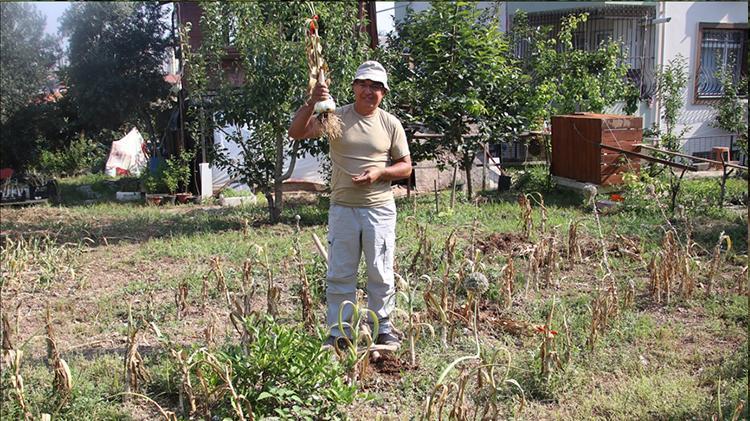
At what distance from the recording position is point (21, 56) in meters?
15.3

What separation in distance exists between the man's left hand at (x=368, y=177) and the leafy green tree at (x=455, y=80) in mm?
5402

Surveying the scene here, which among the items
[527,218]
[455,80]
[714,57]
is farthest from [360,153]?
[714,57]

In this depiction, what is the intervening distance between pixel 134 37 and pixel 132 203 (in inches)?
167

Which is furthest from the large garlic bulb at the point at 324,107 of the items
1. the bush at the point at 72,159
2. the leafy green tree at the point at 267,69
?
the bush at the point at 72,159

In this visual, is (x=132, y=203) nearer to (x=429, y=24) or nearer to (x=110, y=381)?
(x=429, y=24)

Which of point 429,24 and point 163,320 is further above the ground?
point 429,24

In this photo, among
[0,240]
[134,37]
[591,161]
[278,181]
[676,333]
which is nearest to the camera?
[676,333]

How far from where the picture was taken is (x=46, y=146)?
16.4 m

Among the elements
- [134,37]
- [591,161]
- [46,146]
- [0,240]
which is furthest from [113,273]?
[46,146]

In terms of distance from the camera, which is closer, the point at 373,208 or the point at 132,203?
the point at 373,208

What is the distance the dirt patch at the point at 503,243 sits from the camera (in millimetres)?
6867

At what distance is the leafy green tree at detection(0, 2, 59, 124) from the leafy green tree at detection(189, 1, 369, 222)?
7.70 metres

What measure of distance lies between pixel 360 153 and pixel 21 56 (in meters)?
13.9

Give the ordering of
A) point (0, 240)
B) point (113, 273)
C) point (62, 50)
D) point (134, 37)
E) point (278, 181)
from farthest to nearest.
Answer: point (62, 50) → point (134, 37) → point (278, 181) → point (0, 240) → point (113, 273)
